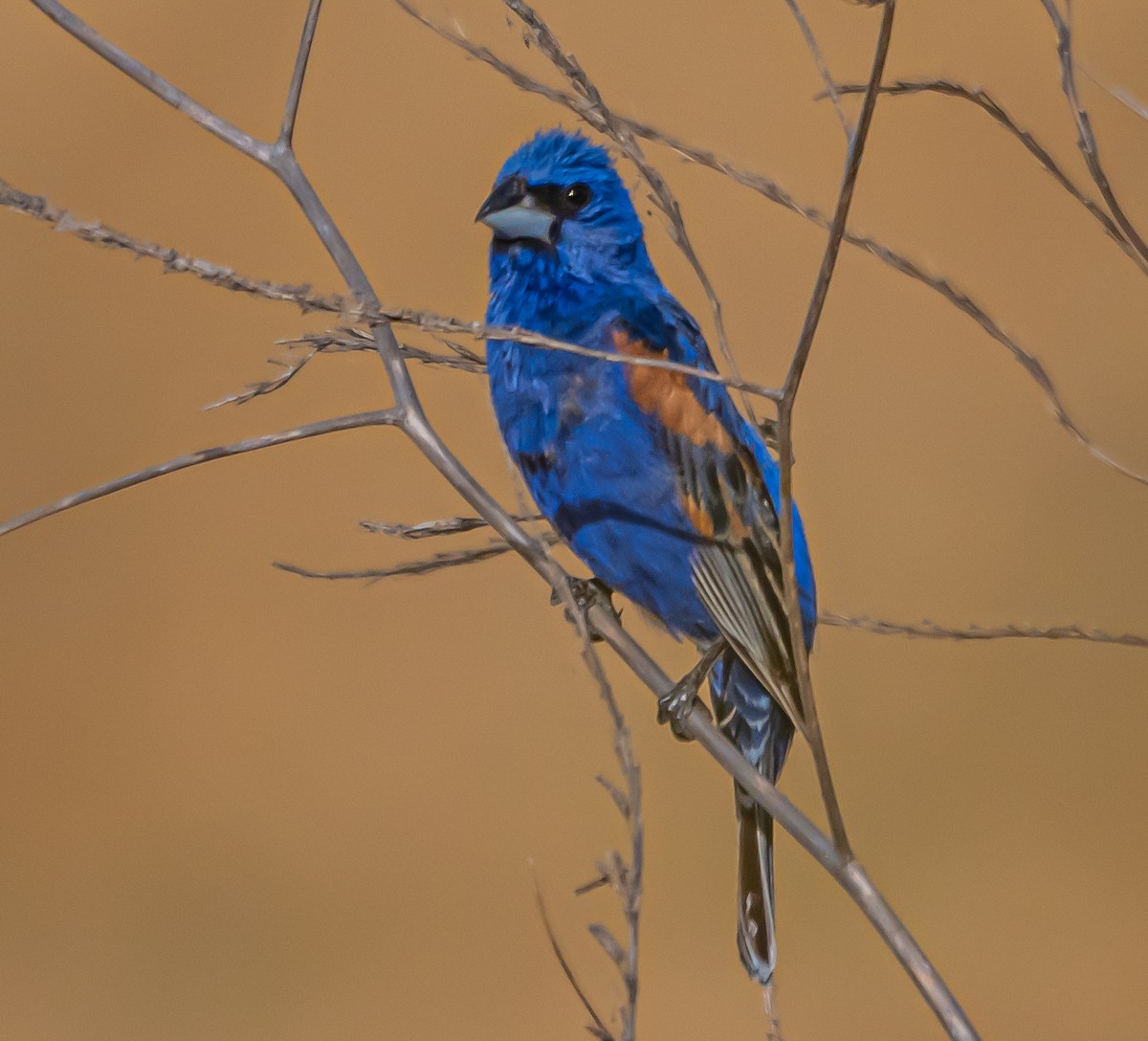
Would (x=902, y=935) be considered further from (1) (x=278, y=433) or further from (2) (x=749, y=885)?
(2) (x=749, y=885)

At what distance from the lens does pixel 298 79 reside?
1217 mm

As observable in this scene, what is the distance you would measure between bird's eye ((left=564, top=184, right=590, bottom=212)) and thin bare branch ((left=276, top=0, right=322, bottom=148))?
55 centimetres

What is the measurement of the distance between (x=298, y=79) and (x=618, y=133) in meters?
0.46

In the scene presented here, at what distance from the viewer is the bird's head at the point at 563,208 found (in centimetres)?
170

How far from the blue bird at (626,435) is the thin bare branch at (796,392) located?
561mm

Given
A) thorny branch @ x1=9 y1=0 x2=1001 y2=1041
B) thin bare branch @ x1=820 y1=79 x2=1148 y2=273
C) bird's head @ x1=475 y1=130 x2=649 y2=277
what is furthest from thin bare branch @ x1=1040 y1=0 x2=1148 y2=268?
bird's head @ x1=475 y1=130 x2=649 y2=277

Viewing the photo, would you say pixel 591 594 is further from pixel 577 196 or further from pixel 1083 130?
pixel 1083 130

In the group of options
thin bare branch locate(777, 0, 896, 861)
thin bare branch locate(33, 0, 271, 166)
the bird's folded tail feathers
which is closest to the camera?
thin bare branch locate(777, 0, 896, 861)

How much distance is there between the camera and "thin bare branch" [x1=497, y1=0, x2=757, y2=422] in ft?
2.95

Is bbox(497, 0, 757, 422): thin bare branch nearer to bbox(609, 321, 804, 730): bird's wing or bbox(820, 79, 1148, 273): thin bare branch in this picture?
bbox(820, 79, 1148, 273): thin bare branch

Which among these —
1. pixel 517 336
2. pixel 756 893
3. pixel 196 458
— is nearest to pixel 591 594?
pixel 756 893

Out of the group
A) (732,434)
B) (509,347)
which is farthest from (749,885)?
(509,347)

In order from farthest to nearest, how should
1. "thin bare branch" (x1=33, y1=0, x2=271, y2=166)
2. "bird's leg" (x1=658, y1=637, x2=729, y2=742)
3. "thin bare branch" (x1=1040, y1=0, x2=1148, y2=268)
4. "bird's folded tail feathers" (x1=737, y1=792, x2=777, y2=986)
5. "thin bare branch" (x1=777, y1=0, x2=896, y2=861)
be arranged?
"bird's folded tail feathers" (x1=737, y1=792, x2=777, y2=986)
"bird's leg" (x1=658, y1=637, x2=729, y2=742)
"thin bare branch" (x1=33, y1=0, x2=271, y2=166)
"thin bare branch" (x1=1040, y1=0, x2=1148, y2=268)
"thin bare branch" (x1=777, y1=0, x2=896, y2=861)

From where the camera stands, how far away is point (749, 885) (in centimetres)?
173
